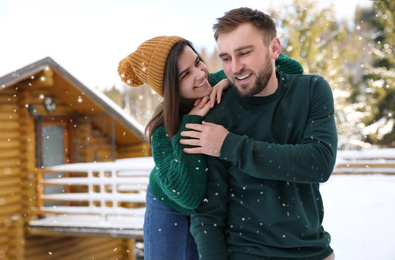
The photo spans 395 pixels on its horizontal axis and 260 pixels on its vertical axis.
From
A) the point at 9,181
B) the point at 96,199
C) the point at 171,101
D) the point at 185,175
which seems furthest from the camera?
the point at 9,181

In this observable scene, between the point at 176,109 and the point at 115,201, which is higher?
the point at 176,109

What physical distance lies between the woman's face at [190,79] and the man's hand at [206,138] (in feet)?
1.22

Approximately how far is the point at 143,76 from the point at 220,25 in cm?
70

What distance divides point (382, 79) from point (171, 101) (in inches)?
604

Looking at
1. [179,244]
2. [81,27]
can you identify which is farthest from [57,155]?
[81,27]

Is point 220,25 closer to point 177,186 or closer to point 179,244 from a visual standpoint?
point 177,186

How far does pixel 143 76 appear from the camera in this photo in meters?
2.31

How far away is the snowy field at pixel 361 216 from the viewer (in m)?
5.59

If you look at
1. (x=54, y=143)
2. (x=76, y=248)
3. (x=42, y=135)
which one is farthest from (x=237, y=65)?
(x=76, y=248)

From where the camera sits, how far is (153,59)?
2225 mm

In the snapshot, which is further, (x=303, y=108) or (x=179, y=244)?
(x=179, y=244)

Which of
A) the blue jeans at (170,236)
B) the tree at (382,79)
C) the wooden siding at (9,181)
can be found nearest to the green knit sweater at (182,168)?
the blue jeans at (170,236)

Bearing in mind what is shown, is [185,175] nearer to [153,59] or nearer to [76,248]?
[153,59]

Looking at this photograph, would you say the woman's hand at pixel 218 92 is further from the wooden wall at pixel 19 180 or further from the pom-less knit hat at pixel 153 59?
the wooden wall at pixel 19 180
